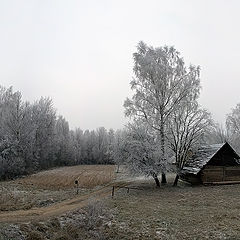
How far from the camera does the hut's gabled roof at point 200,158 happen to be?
3419 cm

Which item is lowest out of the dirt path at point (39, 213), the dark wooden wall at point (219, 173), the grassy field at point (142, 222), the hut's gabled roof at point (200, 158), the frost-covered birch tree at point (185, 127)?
the grassy field at point (142, 222)

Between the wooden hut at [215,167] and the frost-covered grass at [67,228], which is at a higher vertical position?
the wooden hut at [215,167]

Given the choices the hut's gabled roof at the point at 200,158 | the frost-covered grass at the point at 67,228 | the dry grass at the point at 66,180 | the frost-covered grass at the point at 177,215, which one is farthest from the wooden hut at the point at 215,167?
the frost-covered grass at the point at 67,228

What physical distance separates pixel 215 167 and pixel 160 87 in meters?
12.1

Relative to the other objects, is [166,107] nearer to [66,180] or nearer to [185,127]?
[185,127]

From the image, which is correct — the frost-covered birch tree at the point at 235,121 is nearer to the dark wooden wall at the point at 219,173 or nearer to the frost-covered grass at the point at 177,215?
the dark wooden wall at the point at 219,173

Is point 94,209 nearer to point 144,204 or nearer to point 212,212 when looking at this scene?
point 144,204

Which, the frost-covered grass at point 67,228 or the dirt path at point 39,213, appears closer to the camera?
the frost-covered grass at point 67,228

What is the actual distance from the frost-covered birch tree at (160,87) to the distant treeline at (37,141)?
5.78 meters

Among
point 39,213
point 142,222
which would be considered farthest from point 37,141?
point 142,222

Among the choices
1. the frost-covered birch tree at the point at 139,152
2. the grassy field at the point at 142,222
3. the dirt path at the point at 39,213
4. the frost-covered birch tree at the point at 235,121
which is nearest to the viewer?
the grassy field at the point at 142,222

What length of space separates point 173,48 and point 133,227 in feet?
78.2

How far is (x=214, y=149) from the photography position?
35719 mm

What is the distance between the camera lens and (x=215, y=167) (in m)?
35.2
